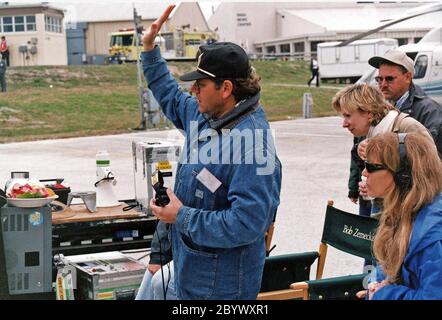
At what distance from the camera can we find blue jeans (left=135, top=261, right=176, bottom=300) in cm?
322

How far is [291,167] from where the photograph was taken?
521 inches

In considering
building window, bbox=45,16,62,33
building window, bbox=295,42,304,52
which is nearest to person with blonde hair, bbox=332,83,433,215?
building window, bbox=45,16,62,33

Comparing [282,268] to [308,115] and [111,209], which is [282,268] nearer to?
[111,209]

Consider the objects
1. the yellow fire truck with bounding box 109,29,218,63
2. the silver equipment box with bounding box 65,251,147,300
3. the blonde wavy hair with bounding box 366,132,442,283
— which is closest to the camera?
the blonde wavy hair with bounding box 366,132,442,283

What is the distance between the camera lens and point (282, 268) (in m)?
4.25

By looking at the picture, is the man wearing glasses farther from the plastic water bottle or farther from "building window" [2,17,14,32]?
"building window" [2,17,14,32]

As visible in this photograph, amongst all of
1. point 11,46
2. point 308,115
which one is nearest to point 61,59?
point 11,46

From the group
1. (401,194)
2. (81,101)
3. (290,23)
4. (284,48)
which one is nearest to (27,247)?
(401,194)

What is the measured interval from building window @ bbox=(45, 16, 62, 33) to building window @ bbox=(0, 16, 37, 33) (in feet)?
3.35

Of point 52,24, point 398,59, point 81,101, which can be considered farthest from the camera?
point 52,24

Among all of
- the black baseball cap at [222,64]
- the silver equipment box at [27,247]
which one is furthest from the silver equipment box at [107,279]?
the black baseball cap at [222,64]

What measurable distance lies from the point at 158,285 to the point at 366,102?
174 centimetres

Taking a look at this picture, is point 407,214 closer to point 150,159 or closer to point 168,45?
point 150,159

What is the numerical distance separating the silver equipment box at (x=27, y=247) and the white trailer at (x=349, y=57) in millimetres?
38717
